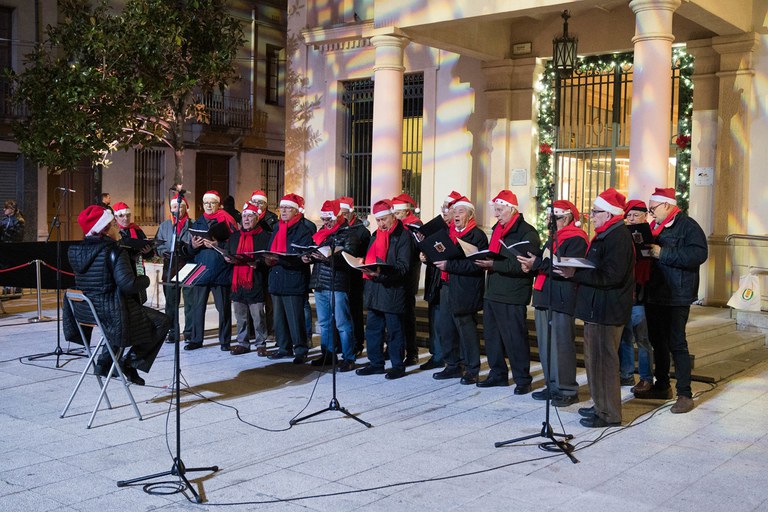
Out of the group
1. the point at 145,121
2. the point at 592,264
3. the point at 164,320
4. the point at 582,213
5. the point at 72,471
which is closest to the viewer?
the point at 72,471

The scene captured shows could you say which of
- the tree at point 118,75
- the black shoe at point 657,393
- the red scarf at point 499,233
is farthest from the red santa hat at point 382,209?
the tree at point 118,75

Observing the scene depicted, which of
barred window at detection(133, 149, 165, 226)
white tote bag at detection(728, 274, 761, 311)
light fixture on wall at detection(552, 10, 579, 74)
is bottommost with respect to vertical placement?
white tote bag at detection(728, 274, 761, 311)

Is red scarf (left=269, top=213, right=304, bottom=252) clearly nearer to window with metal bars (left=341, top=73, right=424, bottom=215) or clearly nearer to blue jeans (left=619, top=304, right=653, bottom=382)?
blue jeans (left=619, top=304, right=653, bottom=382)

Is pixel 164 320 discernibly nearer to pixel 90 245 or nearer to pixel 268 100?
pixel 90 245

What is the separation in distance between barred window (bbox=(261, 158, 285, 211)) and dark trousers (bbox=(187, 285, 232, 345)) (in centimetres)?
1666

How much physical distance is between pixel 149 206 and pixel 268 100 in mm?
5201

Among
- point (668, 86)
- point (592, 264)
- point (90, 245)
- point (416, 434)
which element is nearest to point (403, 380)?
point (416, 434)

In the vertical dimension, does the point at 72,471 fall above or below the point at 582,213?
below

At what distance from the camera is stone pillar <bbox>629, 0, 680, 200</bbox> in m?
10.3

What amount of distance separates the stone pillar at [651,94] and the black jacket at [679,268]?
251 cm

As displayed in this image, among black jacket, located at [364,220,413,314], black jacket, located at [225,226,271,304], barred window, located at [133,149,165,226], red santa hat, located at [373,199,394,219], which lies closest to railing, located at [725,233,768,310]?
black jacket, located at [364,220,413,314]

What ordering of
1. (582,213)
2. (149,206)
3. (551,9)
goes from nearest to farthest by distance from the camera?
1. (551,9)
2. (582,213)
3. (149,206)

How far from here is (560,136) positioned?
14781mm

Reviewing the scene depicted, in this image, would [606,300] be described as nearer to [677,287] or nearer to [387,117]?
[677,287]
